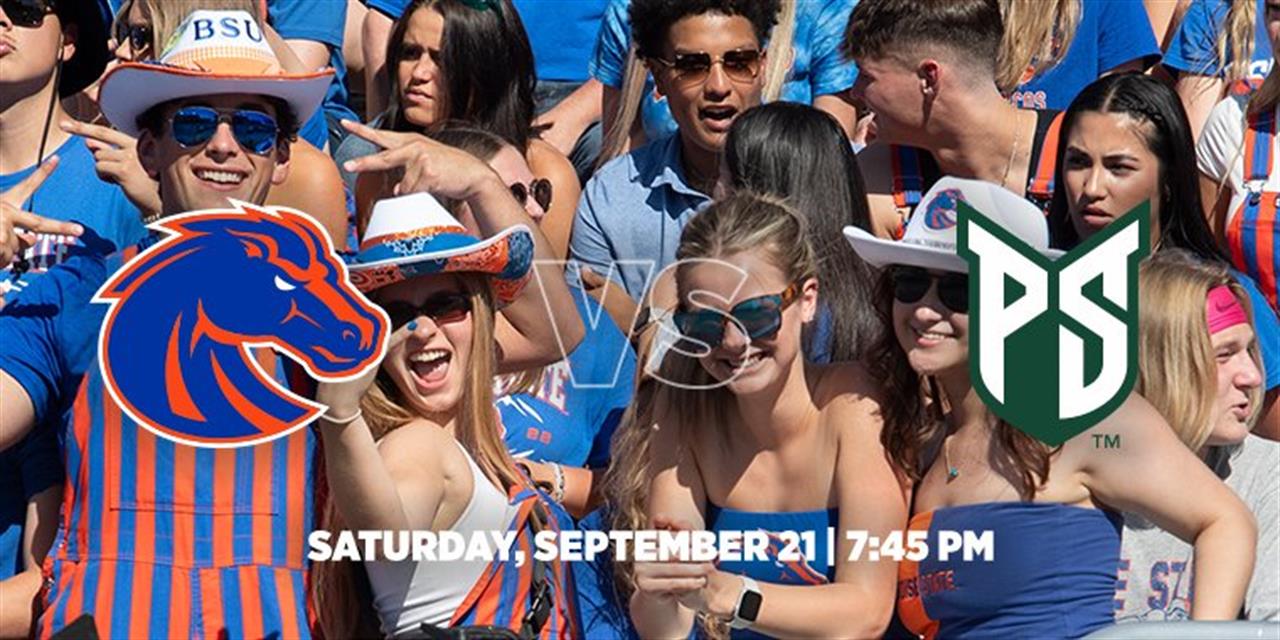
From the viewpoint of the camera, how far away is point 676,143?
20.9 feet

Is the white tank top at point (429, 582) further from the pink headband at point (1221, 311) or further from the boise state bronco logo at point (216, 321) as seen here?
the pink headband at point (1221, 311)

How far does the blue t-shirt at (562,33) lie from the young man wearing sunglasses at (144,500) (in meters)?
2.38

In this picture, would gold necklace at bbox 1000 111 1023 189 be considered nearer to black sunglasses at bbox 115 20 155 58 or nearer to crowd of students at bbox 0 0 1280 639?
crowd of students at bbox 0 0 1280 639

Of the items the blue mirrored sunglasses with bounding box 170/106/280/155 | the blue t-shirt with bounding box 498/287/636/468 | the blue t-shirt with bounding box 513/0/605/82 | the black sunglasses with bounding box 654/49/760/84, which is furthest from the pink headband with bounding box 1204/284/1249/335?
the blue t-shirt with bounding box 513/0/605/82

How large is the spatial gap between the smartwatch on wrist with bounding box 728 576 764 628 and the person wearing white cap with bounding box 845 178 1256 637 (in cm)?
31

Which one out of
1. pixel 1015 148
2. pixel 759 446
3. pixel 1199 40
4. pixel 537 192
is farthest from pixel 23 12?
pixel 1199 40

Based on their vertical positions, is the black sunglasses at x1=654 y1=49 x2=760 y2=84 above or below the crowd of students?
above

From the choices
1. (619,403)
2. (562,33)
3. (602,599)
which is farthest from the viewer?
(562,33)

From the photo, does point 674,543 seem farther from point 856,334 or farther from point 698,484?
point 856,334

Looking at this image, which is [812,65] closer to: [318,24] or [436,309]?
[318,24]

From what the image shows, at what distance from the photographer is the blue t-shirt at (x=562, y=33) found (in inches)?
286

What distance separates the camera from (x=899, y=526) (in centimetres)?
482

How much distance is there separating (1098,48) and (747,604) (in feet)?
8.82

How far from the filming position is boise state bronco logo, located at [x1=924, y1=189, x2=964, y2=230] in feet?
16.2
